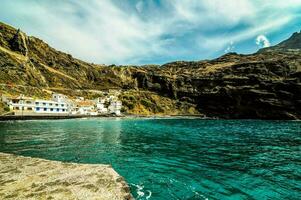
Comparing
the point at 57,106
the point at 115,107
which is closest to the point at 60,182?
the point at 57,106

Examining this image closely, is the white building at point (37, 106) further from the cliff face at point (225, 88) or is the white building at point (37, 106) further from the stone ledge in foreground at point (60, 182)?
the stone ledge in foreground at point (60, 182)

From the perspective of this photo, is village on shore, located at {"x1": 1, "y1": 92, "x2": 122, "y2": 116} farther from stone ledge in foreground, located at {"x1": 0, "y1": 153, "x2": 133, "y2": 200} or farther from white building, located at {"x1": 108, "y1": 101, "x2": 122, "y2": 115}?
stone ledge in foreground, located at {"x1": 0, "y1": 153, "x2": 133, "y2": 200}

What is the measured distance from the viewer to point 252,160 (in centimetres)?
2297

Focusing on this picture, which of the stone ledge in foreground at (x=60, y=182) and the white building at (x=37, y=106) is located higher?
the white building at (x=37, y=106)

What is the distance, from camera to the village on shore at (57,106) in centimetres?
11031

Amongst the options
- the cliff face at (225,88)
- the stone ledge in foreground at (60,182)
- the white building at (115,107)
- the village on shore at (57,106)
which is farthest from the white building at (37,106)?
the stone ledge in foreground at (60,182)

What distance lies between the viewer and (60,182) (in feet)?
29.0

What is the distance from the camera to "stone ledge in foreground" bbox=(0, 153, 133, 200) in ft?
25.5

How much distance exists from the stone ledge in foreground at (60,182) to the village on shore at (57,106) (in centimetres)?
10664

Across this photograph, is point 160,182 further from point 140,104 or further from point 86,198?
point 140,104

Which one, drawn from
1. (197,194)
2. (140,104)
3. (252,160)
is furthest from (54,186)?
(140,104)

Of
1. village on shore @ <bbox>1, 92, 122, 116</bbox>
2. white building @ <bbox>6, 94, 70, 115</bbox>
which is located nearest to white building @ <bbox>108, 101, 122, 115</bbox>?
village on shore @ <bbox>1, 92, 122, 116</bbox>

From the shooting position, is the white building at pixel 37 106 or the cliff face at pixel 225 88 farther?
the cliff face at pixel 225 88

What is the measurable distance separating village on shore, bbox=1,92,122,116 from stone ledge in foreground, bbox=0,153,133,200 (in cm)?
10664
